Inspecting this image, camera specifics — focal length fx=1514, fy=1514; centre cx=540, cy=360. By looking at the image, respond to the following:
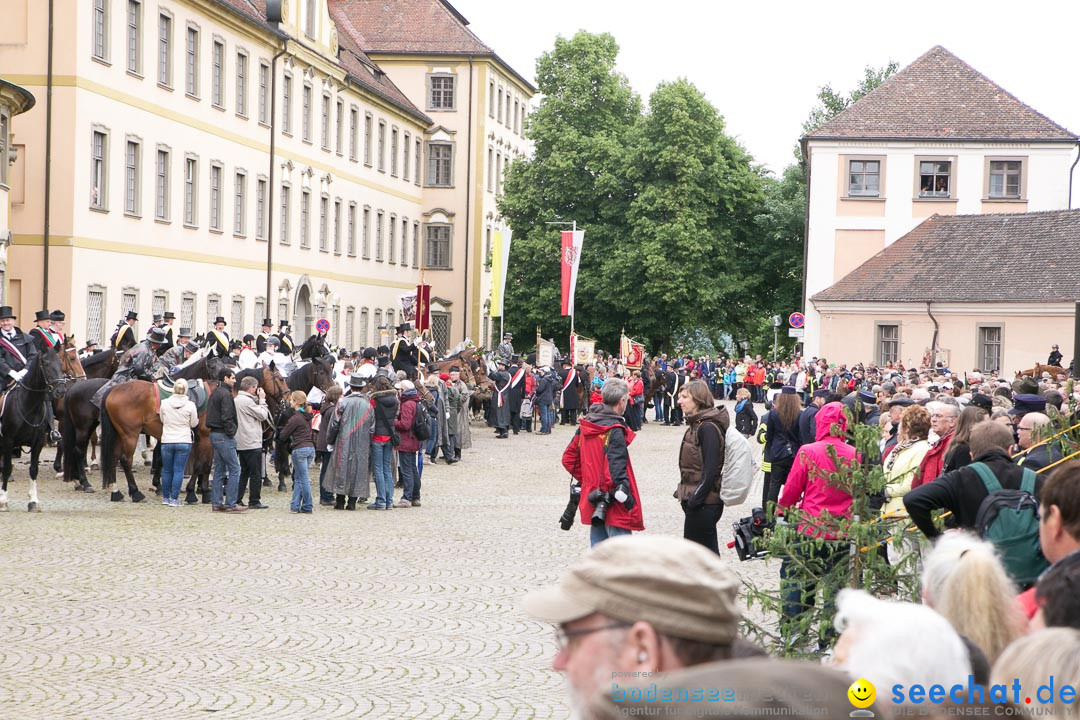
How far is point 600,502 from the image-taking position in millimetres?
11383

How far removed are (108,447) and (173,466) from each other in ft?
3.82

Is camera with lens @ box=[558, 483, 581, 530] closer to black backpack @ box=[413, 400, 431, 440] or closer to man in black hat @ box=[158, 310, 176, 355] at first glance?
black backpack @ box=[413, 400, 431, 440]

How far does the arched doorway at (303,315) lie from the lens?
5328cm

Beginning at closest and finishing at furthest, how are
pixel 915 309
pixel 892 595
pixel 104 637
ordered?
pixel 892 595, pixel 104 637, pixel 915 309

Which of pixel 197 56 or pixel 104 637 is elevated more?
pixel 197 56

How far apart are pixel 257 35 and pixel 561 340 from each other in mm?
19769

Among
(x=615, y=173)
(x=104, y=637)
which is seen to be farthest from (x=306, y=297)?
(x=104, y=637)

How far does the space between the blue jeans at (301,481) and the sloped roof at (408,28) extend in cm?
5275

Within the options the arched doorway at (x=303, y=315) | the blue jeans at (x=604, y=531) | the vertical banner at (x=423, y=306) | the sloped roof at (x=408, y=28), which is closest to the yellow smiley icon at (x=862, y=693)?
the blue jeans at (x=604, y=531)

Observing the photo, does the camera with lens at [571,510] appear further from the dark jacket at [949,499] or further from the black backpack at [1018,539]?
the black backpack at [1018,539]

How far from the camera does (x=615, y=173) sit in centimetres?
6034

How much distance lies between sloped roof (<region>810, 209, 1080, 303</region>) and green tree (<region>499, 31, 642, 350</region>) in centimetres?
1035

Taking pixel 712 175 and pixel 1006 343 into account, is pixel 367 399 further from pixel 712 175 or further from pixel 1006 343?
pixel 712 175

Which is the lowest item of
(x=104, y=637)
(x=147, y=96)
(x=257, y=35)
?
(x=104, y=637)
